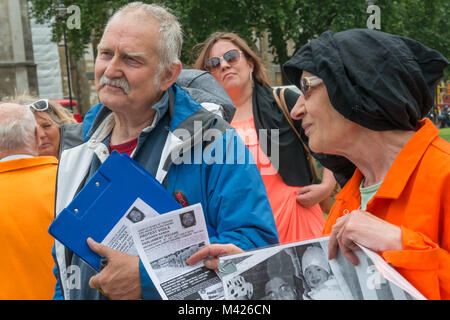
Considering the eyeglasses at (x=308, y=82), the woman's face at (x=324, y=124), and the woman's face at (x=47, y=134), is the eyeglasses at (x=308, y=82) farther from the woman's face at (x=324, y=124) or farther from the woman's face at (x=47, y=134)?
the woman's face at (x=47, y=134)

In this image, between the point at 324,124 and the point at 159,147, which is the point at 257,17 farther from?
the point at 324,124

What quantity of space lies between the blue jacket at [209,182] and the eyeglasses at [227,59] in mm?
1910

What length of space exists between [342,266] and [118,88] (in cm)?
131

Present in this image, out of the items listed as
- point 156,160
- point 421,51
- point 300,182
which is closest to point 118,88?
point 156,160

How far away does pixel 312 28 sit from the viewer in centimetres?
1886

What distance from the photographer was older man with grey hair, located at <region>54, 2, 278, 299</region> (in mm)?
2279

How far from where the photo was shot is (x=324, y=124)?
2.02 metres

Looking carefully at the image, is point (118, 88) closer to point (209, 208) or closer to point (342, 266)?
point (209, 208)

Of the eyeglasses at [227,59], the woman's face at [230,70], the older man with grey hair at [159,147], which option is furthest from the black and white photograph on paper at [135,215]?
the eyeglasses at [227,59]

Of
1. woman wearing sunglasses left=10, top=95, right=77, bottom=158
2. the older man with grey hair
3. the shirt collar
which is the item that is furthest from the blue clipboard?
woman wearing sunglasses left=10, top=95, right=77, bottom=158

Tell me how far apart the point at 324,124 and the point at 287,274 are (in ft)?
2.12

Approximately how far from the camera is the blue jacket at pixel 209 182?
7.46ft

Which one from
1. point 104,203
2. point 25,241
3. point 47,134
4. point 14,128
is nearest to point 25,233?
point 25,241

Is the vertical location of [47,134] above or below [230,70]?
below
